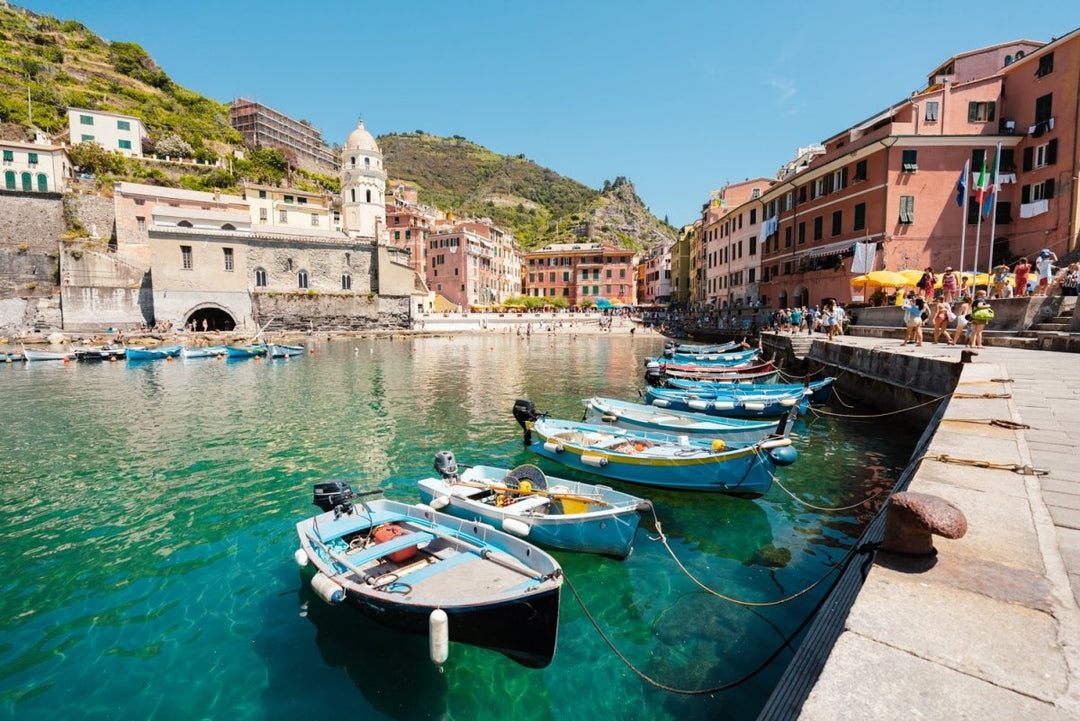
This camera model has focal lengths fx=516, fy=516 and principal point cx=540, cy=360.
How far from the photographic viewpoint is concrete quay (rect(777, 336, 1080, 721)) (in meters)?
2.39

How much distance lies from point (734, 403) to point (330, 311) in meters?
54.6

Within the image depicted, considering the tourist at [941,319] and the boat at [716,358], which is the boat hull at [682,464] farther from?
the boat at [716,358]

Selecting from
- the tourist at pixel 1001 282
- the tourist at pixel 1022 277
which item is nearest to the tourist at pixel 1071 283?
the tourist at pixel 1022 277

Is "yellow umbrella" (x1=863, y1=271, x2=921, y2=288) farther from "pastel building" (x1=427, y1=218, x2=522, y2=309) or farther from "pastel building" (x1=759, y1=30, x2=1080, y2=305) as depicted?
Result: "pastel building" (x1=427, y1=218, x2=522, y2=309)

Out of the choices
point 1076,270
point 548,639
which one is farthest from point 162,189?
point 1076,270

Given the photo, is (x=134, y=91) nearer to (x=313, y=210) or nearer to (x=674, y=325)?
(x=313, y=210)

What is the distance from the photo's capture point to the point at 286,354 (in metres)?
40.3

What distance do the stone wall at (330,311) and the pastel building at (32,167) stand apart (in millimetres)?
21940

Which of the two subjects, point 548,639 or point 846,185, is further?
point 846,185

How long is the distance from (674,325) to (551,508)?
205 ft

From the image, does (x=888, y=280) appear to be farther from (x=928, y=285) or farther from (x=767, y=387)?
(x=767, y=387)

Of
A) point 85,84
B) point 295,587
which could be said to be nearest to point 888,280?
point 295,587

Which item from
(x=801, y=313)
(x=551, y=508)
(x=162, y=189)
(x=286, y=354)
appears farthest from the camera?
(x=162, y=189)

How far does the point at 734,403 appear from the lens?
16.4m
